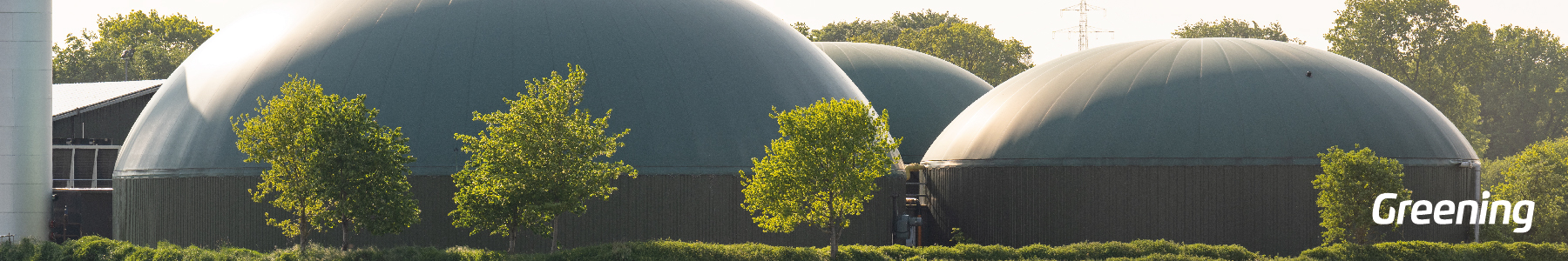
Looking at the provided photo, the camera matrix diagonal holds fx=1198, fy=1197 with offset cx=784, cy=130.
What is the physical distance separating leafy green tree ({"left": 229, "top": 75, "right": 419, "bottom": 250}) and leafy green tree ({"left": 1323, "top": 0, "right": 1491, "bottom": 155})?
2230 inches

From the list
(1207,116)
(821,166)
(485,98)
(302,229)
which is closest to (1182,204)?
(1207,116)

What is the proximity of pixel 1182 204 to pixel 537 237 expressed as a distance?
14.7 m

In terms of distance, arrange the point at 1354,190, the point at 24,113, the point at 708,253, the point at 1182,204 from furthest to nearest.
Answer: the point at 24,113
the point at 1182,204
the point at 1354,190
the point at 708,253

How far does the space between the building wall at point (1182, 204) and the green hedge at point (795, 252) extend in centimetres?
214

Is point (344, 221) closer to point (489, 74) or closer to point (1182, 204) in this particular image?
point (489, 74)

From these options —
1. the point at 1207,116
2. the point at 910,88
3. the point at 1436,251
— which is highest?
the point at 910,88

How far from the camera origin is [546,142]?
22641 millimetres

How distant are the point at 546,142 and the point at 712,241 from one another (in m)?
5.15

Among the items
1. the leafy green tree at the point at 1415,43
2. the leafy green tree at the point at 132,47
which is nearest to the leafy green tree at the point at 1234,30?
the leafy green tree at the point at 1415,43

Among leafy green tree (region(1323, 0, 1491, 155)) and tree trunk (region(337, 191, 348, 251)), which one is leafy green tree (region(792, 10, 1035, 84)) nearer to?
leafy green tree (region(1323, 0, 1491, 155))

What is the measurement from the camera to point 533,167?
886 inches

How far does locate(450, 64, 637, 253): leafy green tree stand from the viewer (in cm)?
2256

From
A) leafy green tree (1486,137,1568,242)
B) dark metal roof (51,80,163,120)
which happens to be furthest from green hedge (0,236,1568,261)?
leafy green tree (1486,137,1568,242)

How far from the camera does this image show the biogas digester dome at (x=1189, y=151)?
90.5 feet
